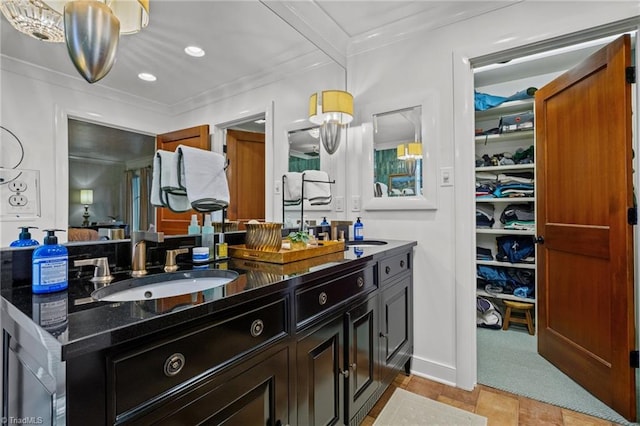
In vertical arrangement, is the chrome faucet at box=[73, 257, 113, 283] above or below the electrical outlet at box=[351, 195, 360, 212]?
below

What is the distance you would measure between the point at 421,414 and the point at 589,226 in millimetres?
1496

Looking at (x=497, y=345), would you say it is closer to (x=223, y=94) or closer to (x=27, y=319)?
(x=223, y=94)

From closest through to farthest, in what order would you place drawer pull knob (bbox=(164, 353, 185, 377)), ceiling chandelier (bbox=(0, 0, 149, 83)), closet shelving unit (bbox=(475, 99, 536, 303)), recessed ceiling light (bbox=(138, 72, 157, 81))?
drawer pull knob (bbox=(164, 353, 185, 377)) < ceiling chandelier (bbox=(0, 0, 149, 83)) < recessed ceiling light (bbox=(138, 72, 157, 81)) < closet shelving unit (bbox=(475, 99, 536, 303))

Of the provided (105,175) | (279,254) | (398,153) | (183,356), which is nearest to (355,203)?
(398,153)

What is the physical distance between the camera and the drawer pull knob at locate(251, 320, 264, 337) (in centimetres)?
90

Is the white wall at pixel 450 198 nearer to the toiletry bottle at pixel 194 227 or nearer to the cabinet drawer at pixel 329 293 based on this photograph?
the cabinet drawer at pixel 329 293

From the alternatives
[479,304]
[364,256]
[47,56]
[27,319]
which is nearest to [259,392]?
[27,319]

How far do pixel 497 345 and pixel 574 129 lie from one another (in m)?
1.70

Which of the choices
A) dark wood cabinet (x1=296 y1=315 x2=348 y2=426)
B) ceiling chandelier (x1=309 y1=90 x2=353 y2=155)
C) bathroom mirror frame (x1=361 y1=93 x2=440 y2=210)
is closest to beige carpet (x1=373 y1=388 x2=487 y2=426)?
dark wood cabinet (x1=296 y1=315 x2=348 y2=426)

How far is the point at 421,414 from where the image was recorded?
5.45ft

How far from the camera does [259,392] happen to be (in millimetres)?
919

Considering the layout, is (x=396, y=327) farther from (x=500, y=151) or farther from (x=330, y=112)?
(x=500, y=151)

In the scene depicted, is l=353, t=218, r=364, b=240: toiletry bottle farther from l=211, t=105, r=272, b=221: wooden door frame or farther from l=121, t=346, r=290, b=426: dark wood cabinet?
l=121, t=346, r=290, b=426: dark wood cabinet

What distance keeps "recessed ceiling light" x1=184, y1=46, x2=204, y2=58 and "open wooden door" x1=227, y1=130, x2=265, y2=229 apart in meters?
0.35
